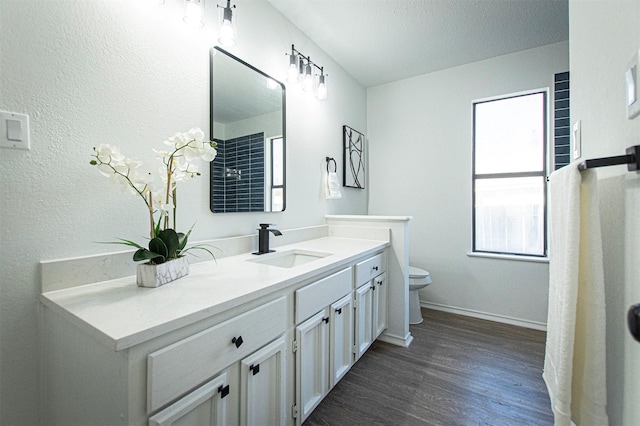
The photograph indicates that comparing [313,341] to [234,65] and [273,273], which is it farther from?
[234,65]

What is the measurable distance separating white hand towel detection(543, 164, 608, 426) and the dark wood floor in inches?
35.1

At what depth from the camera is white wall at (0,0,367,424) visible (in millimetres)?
898

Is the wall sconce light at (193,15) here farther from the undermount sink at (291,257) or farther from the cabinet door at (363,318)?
the cabinet door at (363,318)

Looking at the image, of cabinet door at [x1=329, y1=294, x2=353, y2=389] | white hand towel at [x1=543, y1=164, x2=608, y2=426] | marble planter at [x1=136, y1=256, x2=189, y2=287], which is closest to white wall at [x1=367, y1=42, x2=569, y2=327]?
cabinet door at [x1=329, y1=294, x2=353, y2=389]

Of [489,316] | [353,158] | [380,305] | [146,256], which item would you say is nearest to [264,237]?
[146,256]

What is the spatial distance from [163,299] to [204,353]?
22 cm

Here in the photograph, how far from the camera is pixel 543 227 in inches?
97.0

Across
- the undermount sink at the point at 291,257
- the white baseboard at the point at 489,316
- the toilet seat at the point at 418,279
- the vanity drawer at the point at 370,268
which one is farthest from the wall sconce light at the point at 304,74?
the white baseboard at the point at 489,316

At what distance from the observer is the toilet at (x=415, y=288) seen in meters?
2.45

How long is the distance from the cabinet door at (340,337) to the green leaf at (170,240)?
813 mm

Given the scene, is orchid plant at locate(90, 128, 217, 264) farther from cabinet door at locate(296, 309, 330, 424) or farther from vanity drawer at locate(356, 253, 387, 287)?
vanity drawer at locate(356, 253, 387, 287)

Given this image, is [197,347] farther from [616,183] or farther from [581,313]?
[616,183]

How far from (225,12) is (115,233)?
1.19 meters

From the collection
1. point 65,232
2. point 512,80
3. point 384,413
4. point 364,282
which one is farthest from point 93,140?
point 512,80
